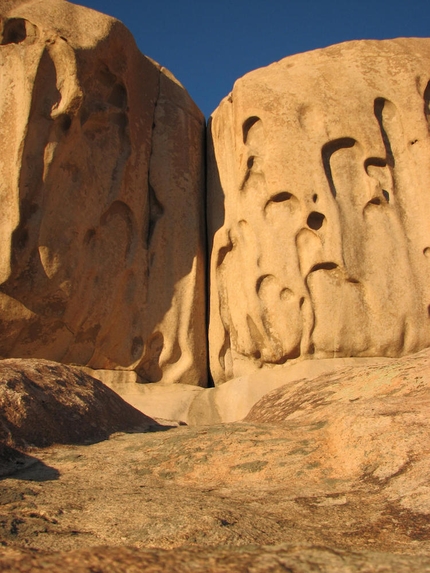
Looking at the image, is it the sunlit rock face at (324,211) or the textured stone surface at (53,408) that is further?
the sunlit rock face at (324,211)

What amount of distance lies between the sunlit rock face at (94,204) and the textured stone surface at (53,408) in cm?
241

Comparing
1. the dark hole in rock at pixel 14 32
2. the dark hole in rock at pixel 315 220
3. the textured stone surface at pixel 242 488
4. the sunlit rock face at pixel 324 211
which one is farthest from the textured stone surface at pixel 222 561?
the dark hole in rock at pixel 14 32

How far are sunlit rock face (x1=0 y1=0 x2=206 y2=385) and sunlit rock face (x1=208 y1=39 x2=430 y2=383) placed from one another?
0.41 m

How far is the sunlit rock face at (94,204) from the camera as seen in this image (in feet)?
18.7

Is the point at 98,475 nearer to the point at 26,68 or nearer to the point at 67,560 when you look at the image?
the point at 67,560

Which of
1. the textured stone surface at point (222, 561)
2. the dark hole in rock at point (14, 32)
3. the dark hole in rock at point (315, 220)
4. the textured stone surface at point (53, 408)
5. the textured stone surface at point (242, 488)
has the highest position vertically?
the dark hole in rock at point (14, 32)

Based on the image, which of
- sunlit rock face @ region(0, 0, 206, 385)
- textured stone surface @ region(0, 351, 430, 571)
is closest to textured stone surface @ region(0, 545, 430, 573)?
textured stone surface @ region(0, 351, 430, 571)

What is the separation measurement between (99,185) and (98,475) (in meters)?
4.28

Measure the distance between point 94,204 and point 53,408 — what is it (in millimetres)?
3488

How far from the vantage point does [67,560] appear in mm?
1398

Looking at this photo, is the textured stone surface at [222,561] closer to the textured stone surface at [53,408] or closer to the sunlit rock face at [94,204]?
the textured stone surface at [53,408]

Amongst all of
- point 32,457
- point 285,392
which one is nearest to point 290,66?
point 285,392

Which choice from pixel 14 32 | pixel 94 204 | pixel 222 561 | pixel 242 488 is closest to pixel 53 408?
pixel 242 488

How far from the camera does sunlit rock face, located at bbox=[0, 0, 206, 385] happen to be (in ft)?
18.7
